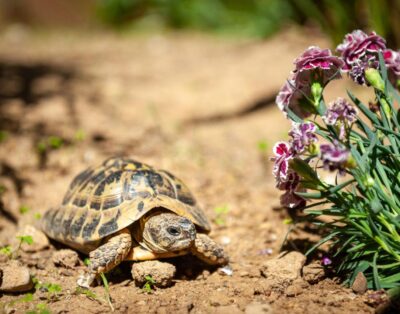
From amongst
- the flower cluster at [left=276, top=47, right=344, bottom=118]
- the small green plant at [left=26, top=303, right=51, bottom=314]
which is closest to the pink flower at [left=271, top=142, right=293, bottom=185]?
the flower cluster at [left=276, top=47, right=344, bottom=118]

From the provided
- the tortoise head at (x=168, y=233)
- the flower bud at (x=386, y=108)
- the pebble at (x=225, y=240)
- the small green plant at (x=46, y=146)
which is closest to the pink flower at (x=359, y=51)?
the flower bud at (x=386, y=108)

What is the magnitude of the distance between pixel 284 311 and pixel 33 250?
1454mm

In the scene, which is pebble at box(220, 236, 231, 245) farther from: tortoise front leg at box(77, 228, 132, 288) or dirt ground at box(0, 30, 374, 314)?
tortoise front leg at box(77, 228, 132, 288)

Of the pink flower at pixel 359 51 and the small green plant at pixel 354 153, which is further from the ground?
the pink flower at pixel 359 51

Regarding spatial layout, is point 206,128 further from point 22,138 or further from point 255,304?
point 255,304

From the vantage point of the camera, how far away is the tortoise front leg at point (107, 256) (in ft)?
7.87

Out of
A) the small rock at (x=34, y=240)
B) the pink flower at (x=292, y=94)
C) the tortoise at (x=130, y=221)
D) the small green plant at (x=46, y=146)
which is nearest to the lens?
the pink flower at (x=292, y=94)

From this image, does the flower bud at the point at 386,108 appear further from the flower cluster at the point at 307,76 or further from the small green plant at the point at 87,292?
the small green plant at the point at 87,292

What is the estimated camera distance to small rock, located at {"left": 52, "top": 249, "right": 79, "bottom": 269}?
8.60 feet

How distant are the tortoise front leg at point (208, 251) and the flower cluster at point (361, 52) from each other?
3.52 ft

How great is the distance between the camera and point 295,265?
93.7 inches

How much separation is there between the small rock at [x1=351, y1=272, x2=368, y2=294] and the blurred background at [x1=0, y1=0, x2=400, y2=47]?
316 cm

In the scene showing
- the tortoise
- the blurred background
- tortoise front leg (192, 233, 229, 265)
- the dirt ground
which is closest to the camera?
the dirt ground

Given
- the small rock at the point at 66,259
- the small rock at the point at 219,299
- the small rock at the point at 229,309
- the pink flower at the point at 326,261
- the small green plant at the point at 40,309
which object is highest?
the small rock at the point at 66,259
